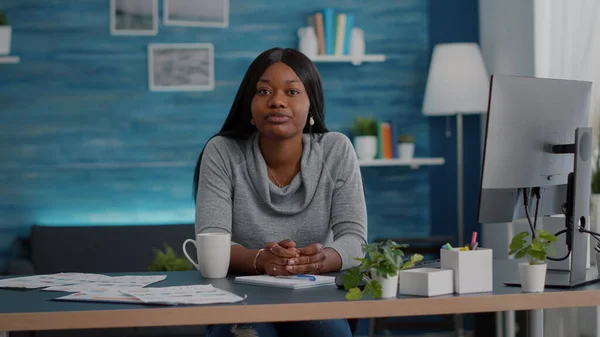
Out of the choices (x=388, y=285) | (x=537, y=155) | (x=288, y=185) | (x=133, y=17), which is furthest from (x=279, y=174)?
(x=133, y=17)

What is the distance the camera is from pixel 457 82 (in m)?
4.45

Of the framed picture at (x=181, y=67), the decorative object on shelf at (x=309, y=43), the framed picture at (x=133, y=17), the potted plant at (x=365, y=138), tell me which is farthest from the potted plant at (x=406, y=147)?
the framed picture at (x=133, y=17)

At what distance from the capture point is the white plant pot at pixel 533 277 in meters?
1.60

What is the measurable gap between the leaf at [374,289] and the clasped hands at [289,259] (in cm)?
39

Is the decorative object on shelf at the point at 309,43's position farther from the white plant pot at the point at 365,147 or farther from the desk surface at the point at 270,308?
the desk surface at the point at 270,308

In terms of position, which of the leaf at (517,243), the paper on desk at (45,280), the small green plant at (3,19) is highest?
the small green plant at (3,19)

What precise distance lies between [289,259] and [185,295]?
369mm

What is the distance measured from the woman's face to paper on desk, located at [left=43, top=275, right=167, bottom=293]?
0.56 meters

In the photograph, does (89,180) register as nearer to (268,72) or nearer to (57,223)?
(57,223)

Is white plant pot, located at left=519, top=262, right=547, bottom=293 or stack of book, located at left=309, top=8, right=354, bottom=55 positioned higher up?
stack of book, located at left=309, top=8, right=354, bottom=55

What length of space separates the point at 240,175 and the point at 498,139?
2.70ft

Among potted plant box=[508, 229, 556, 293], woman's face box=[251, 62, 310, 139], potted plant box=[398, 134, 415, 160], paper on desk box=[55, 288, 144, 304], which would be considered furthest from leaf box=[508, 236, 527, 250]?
potted plant box=[398, 134, 415, 160]

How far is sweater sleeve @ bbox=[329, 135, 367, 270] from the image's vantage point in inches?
88.7

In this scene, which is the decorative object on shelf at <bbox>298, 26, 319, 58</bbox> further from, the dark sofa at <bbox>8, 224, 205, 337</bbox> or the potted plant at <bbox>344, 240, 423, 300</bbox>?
the potted plant at <bbox>344, 240, 423, 300</bbox>
